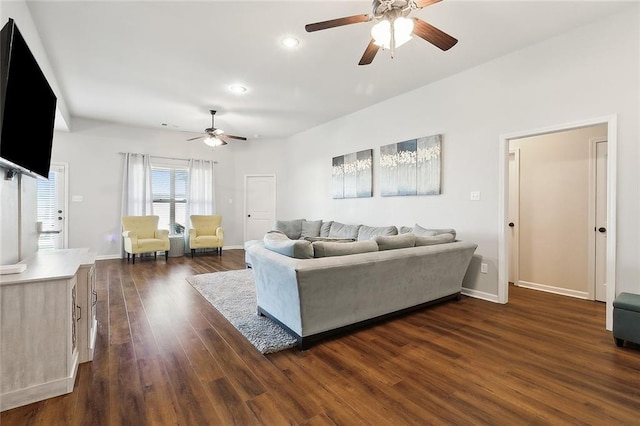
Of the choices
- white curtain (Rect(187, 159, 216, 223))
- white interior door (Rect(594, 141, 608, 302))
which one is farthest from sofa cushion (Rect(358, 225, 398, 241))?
white curtain (Rect(187, 159, 216, 223))

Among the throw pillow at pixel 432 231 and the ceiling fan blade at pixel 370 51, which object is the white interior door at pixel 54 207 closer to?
the ceiling fan blade at pixel 370 51

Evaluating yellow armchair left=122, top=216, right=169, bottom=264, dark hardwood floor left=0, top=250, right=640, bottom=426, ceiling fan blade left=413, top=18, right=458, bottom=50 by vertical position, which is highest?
ceiling fan blade left=413, top=18, right=458, bottom=50

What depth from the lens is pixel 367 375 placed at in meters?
2.04

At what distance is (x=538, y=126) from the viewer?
10.7 ft

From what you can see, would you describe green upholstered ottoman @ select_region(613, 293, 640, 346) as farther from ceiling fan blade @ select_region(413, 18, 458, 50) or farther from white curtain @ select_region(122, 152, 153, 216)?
white curtain @ select_region(122, 152, 153, 216)

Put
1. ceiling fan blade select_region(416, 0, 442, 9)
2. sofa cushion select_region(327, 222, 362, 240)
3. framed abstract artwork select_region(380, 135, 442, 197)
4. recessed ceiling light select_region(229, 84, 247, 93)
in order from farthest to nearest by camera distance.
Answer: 1. sofa cushion select_region(327, 222, 362, 240)
2. recessed ceiling light select_region(229, 84, 247, 93)
3. framed abstract artwork select_region(380, 135, 442, 197)
4. ceiling fan blade select_region(416, 0, 442, 9)

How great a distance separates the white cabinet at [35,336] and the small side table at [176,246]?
4911 millimetres

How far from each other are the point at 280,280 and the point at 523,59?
3.64 metres

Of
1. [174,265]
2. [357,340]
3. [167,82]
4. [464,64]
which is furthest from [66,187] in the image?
[464,64]

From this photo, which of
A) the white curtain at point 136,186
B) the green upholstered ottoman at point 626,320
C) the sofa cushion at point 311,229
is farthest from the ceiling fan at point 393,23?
the white curtain at point 136,186

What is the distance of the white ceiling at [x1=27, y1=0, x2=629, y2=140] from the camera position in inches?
106

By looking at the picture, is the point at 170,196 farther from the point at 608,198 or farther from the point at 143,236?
the point at 608,198

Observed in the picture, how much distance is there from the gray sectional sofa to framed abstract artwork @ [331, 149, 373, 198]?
2158mm

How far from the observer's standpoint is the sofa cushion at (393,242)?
2934mm
